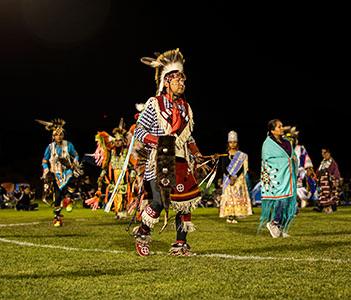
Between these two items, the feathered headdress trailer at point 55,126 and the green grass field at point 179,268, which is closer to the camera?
the green grass field at point 179,268

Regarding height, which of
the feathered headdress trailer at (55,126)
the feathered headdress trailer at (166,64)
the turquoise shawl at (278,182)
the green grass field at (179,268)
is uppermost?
the feathered headdress trailer at (166,64)

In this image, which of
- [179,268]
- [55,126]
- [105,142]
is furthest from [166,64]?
[105,142]

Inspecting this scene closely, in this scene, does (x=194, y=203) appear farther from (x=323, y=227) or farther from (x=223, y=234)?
(x=323, y=227)

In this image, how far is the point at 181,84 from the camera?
720 cm

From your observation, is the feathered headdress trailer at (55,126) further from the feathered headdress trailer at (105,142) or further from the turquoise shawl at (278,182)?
the turquoise shawl at (278,182)

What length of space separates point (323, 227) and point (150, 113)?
5.41m

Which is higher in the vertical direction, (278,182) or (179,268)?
(278,182)

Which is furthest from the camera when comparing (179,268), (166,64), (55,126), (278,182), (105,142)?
(105,142)

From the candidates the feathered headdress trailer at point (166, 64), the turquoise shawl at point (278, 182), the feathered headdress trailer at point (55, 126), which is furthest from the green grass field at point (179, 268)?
the feathered headdress trailer at point (55, 126)

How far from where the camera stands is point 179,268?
5.80 m

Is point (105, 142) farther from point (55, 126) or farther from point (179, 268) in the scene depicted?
point (179, 268)

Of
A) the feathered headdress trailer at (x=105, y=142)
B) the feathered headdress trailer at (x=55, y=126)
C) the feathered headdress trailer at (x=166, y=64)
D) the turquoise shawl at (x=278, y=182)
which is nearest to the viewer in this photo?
the feathered headdress trailer at (x=166, y=64)

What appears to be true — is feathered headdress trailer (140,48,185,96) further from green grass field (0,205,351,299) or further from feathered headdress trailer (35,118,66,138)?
feathered headdress trailer (35,118,66,138)

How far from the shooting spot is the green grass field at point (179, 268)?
183 inches
